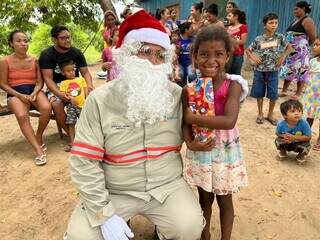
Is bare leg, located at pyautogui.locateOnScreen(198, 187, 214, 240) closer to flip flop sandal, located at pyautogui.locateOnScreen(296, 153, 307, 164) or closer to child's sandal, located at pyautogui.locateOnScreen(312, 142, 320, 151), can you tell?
flip flop sandal, located at pyautogui.locateOnScreen(296, 153, 307, 164)

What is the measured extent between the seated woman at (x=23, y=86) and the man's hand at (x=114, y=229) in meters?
2.39

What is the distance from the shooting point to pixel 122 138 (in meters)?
2.36

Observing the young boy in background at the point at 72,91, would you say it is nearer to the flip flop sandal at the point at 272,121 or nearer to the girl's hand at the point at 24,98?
the girl's hand at the point at 24,98

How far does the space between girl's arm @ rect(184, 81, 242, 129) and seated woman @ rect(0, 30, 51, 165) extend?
2757mm

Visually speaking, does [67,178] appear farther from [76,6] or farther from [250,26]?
[76,6]

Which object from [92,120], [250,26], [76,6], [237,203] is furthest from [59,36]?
[76,6]

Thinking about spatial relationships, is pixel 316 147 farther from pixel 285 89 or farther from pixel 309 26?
pixel 285 89

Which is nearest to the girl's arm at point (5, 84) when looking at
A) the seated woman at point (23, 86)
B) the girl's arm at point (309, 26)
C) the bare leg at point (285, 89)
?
the seated woman at point (23, 86)

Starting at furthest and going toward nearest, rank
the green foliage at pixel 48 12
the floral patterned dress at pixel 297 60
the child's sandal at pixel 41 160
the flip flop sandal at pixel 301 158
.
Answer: the green foliage at pixel 48 12, the floral patterned dress at pixel 297 60, the child's sandal at pixel 41 160, the flip flop sandal at pixel 301 158

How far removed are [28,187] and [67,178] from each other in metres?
0.42

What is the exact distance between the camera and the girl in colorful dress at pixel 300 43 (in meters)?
6.19

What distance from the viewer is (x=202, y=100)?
7.15ft

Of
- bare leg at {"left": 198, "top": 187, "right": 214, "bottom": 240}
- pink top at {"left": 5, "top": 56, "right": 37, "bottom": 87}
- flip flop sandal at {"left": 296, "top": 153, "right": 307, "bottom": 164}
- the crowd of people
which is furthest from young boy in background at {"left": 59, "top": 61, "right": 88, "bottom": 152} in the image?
flip flop sandal at {"left": 296, "top": 153, "right": 307, "bottom": 164}

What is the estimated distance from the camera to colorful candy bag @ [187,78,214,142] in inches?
85.3
